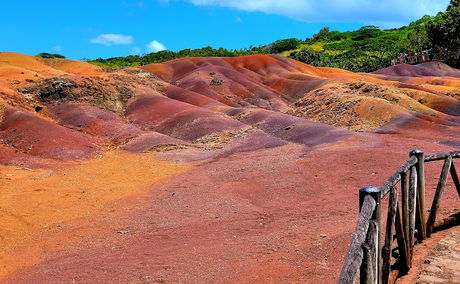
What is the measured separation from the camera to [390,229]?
4980mm

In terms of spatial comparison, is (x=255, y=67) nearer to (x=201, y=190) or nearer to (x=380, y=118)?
(x=380, y=118)

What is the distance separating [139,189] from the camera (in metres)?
13.9

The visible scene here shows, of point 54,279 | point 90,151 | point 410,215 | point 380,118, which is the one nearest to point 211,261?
point 54,279

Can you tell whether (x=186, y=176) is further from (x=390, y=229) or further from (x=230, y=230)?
(x=390, y=229)

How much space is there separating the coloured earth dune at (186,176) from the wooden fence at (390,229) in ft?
4.06

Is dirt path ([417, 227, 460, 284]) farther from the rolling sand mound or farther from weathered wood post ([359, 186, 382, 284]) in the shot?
the rolling sand mound

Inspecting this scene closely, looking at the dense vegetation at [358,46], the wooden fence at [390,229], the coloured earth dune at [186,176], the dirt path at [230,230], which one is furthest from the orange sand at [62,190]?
the dense vegetation at [358,46]

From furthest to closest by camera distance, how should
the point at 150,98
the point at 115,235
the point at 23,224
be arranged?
the point at 150,98 < the point at 23,224 < the point at 115,235

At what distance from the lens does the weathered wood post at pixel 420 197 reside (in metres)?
6.04

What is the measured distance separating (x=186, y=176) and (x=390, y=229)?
37.3ft

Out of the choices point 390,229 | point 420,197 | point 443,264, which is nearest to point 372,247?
point 390,229

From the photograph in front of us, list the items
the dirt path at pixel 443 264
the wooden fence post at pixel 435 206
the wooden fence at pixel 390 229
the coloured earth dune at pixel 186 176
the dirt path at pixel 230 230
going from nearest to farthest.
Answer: the wooden fence at pixel 390 229 → the dirt path at pixel 443 264 → the wooden fence post at pixel 435 206 → the dirt path at pixel 230 230 → the coloured earth dune at pixel 186 176

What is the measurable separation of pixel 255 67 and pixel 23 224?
45762mm

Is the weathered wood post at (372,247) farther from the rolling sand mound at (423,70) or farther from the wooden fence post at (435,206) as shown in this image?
the rolling sand mound at (423,70)
